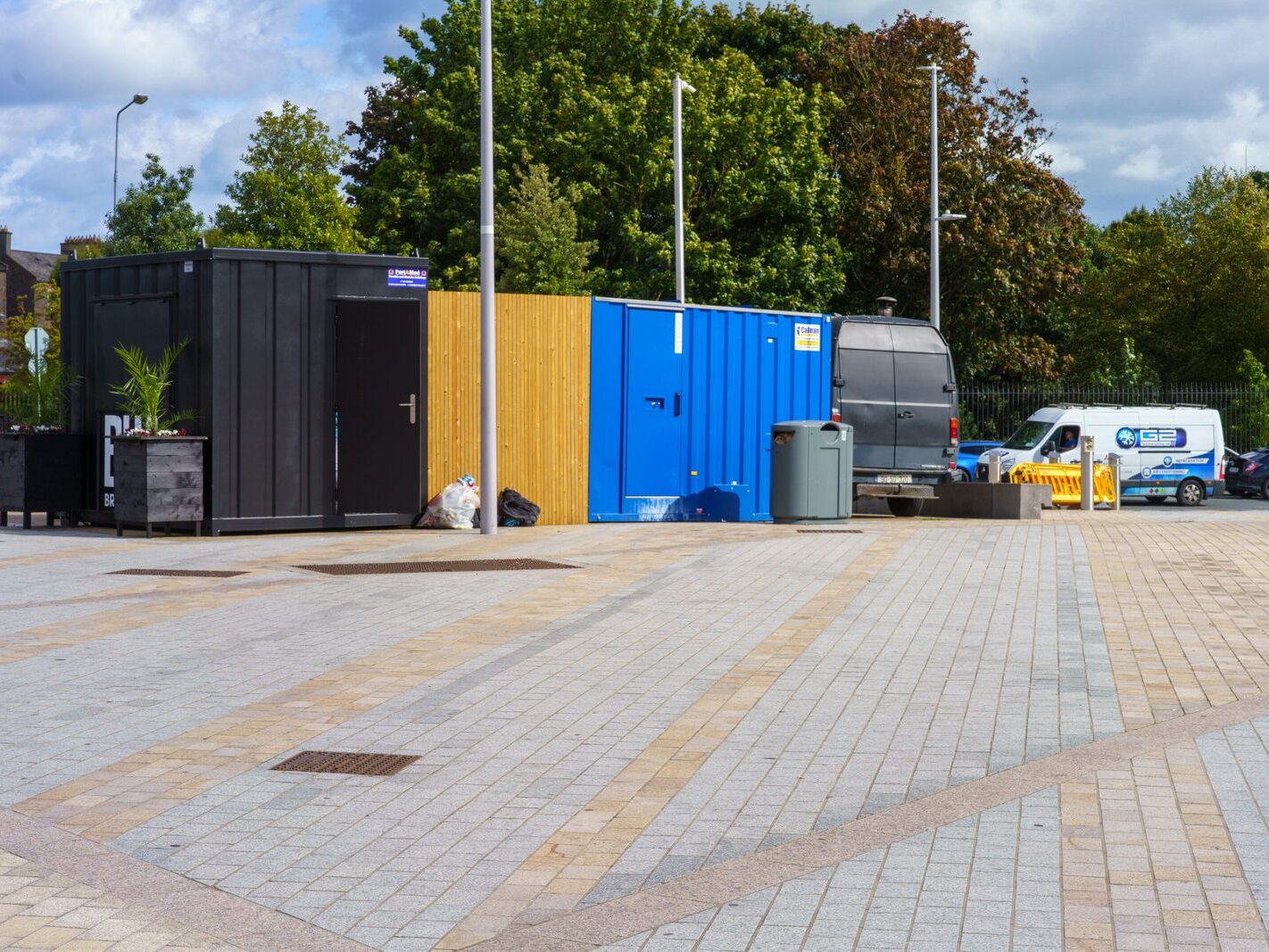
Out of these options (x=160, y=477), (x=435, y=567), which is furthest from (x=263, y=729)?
(x=160, y=477)

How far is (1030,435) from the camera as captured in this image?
3073cm

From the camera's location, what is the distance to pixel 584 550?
15.5m

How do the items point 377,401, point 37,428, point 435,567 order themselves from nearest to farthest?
point 435,567 < point 377,401 < point 37,428

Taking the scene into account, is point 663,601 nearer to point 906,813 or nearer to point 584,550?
point 584,550

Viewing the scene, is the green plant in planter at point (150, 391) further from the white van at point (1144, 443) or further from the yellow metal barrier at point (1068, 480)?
the white van at point (1144, 443)

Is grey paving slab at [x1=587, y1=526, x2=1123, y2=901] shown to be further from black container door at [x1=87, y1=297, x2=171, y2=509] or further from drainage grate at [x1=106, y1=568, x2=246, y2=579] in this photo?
black container door at [x1=87, y1=297, x2=171, y2=509]

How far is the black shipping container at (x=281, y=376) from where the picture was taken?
16781 millimetres

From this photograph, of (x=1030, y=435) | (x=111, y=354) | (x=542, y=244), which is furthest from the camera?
(x=542, y=244)

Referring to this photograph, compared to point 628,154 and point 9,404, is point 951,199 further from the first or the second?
point 9,404

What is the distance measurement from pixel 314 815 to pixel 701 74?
35.7 metres

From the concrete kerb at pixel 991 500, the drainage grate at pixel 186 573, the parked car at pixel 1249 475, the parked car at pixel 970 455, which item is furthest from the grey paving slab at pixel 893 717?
the parked car at pixel 1249 475

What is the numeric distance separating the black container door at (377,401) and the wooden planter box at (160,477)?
161 centimetres

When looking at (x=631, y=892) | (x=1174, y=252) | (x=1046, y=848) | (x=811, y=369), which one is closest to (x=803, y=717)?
(x=1046, y=848)

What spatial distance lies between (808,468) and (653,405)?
2.11 m
